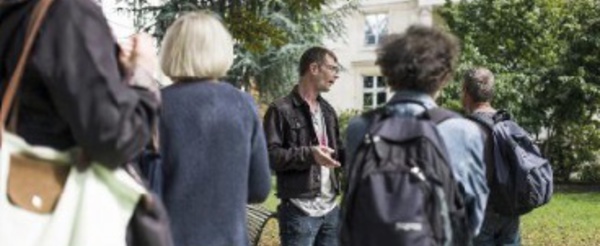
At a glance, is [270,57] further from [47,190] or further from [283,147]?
[47,190]

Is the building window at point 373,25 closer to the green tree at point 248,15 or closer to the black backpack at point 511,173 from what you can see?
the green tree at point 248,15

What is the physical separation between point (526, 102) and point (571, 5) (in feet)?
11.3

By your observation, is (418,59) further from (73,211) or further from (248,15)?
(248,15)

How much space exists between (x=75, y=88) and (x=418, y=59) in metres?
1.39

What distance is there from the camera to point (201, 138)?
3.22 metres

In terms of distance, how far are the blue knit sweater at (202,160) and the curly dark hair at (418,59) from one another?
615mm

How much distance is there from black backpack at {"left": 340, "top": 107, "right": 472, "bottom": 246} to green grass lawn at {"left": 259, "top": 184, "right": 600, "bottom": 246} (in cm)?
706

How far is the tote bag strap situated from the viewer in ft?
7.49

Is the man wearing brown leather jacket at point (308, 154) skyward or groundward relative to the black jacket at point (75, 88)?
groundward

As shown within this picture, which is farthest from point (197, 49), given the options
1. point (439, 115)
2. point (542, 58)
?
point (542, 58)

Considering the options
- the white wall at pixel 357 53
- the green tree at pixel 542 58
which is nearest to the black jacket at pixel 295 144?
the green tree at pixel 542 58

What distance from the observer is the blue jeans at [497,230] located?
16.4 ft

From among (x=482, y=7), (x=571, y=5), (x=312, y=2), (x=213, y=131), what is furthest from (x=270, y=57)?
(x=213, y=131)

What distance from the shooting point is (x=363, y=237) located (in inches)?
118
